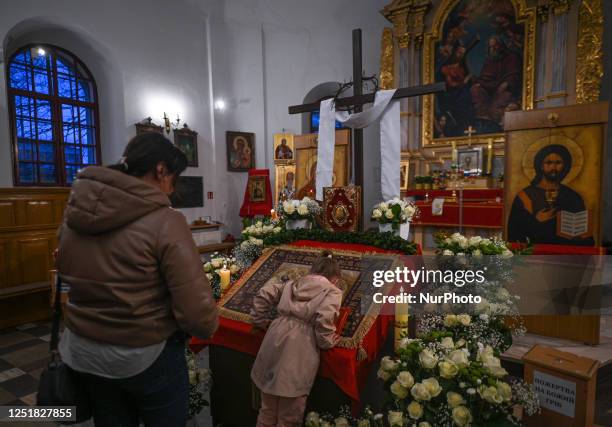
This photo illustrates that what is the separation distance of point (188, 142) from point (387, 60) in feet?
16.6

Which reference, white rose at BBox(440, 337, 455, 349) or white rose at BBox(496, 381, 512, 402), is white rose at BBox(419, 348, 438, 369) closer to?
white rose at BBox(440, 337, 455, 349)

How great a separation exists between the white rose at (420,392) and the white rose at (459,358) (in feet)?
0.67

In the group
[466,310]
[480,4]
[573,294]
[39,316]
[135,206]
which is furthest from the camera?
[480,4]

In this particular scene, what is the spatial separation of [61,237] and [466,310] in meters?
2.56

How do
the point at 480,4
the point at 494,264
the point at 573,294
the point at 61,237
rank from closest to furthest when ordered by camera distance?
the point at 61,237 → the point at 494,264 → the point at 573,294 → the point at 480,4

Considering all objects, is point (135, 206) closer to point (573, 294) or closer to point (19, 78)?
point (573, 294)

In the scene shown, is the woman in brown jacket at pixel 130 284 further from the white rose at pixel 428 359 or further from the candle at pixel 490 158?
the candle at pixel 490 158

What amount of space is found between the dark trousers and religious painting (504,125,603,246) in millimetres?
3673

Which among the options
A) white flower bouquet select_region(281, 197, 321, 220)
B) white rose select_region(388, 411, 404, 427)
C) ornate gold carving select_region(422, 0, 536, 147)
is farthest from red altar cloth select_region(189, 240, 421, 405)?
ornate gold carving select_region(422, 0, 536, 147)

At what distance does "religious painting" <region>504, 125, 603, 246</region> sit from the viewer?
13.1 ft

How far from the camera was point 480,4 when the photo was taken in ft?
27.6

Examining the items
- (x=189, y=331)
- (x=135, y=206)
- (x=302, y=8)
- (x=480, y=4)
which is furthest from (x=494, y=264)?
(x=302, y=8)

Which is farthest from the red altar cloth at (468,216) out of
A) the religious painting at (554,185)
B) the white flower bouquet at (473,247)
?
the white flower bouquet at (473,247)

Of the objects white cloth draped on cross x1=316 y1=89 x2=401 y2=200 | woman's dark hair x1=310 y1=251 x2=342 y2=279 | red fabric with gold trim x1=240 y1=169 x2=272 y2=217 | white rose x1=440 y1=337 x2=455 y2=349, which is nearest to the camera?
white rose x1=440 y1=337 x2=455 y2=349
